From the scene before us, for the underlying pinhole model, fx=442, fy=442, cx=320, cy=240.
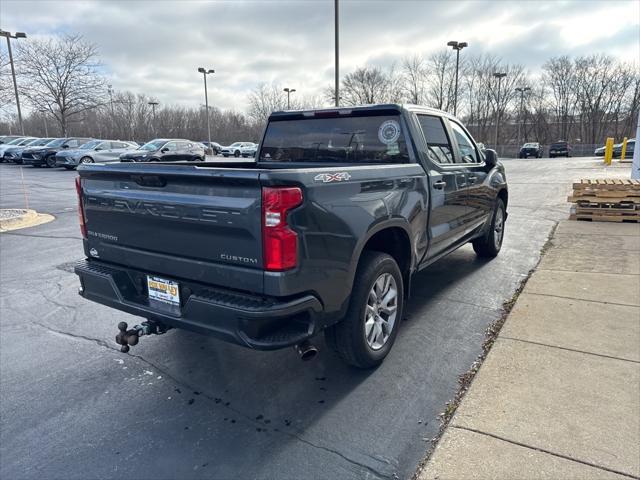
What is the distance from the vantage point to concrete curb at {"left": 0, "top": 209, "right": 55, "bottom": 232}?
908cm

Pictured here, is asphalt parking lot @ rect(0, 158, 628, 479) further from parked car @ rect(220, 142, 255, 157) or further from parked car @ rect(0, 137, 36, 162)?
parked car @ rect(220, 142, 255, 157)

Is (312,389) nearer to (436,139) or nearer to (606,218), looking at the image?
(436,139)

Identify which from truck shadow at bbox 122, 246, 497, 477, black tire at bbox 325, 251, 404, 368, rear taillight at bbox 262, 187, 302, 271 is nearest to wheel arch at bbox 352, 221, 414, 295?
black tire at bbox 325, 251, 404, 368

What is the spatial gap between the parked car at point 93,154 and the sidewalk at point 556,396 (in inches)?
918

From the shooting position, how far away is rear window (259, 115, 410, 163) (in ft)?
13.1

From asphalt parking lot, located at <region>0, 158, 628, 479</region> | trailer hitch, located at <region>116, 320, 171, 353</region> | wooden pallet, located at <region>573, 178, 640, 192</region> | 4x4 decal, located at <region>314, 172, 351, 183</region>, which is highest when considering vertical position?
4x4 decal, located at <region>314, 172, 351, 183</region>

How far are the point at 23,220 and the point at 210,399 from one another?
875 cm

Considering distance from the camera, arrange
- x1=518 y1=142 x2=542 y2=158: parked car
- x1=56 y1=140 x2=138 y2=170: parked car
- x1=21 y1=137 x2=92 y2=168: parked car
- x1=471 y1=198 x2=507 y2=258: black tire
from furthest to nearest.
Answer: x1=518 y1=142 x2=542 y2=158: parked car
x1=21 y1=137 x2=92 y2=168: parked car
x1=56 y1=140 x2=138 y2=170: parked car
x1=471 y1=198 x2=507 y2=258: black tire

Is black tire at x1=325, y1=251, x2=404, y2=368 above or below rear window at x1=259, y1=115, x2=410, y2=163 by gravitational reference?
below

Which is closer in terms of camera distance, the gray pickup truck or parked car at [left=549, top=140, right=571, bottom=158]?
the gray pickup truck

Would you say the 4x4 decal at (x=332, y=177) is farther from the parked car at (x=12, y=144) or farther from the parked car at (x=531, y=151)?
the parked car at (x=531, y=151)

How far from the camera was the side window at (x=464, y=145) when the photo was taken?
5.04 metres

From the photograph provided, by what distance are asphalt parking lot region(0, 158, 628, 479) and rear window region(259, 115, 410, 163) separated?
5.52 ft

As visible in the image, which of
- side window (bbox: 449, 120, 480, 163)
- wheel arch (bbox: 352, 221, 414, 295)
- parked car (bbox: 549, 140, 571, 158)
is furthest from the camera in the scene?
parked car (bbox: 549, 140, 571, 158)
